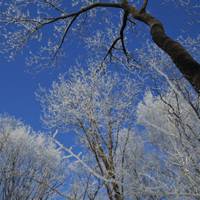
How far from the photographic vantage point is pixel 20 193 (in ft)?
27.0

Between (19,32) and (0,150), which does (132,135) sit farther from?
(19,32)

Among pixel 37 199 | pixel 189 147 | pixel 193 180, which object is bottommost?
pixel 193 180

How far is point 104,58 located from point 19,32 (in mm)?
2124

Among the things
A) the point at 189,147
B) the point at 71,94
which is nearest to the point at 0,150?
the point at 71,94

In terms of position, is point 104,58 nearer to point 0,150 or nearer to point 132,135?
point 0,150

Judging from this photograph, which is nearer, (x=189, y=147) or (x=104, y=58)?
(x=189, y=147)

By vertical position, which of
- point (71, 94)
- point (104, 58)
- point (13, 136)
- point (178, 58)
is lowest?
point (178, 58)

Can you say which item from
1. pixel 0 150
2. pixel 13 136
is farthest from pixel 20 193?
pixel 13 136

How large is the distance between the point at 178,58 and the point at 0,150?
25.9 feet

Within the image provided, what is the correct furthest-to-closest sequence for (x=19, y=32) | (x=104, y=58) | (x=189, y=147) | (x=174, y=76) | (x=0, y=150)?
(x=0, y=150), (x=104, y=58), (x=19, y=32), (x=174, y=76), (x=189, y=147)

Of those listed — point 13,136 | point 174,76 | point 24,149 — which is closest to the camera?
point 174,76

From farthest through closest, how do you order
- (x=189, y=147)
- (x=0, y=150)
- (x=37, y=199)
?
1. (x=0, y=150)
2. (x=37, y=199)
3. (x=189, y=147)

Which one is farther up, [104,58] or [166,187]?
[104,58]

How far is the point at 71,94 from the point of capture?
8.82 metres
